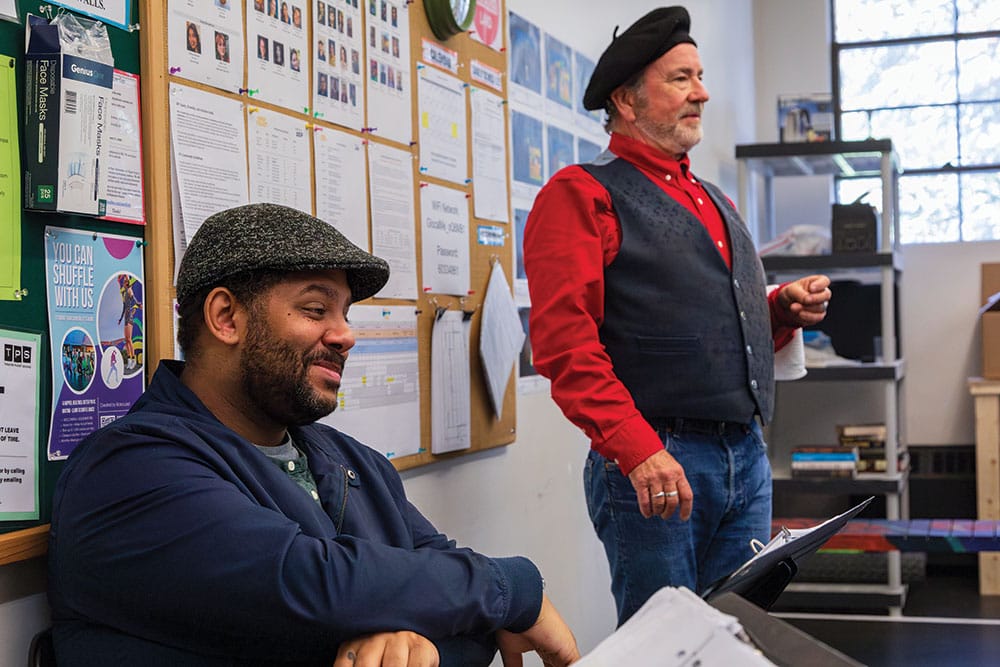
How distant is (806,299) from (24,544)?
4.80 feet

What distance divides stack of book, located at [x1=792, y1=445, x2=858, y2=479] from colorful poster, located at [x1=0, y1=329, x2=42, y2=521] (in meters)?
3.45

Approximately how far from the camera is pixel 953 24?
206 inches

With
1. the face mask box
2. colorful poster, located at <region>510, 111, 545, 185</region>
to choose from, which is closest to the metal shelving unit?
colorful poster, located at <region>510, 111, 545, 185</region>

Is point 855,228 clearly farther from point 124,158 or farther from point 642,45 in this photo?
point 124,158

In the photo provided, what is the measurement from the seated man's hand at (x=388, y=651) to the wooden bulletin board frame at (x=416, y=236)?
54cm

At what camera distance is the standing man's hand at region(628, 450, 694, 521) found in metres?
1.87

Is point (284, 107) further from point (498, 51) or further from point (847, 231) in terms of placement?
point (847, 231)

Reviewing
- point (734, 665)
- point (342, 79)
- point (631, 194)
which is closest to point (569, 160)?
point (631, 194)

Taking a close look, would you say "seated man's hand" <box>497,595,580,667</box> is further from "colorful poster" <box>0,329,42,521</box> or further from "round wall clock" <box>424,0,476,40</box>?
"round wall clock" <box>424,0,476,40</box>

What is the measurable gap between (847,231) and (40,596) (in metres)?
3.56

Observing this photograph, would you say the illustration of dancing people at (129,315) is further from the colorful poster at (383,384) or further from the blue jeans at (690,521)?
the blue jeans at (690,521)

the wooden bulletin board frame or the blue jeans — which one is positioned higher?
the wooden bulletin board frame

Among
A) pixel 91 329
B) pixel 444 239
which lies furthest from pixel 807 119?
pixel 91 329

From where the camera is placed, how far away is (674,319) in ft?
6.73
